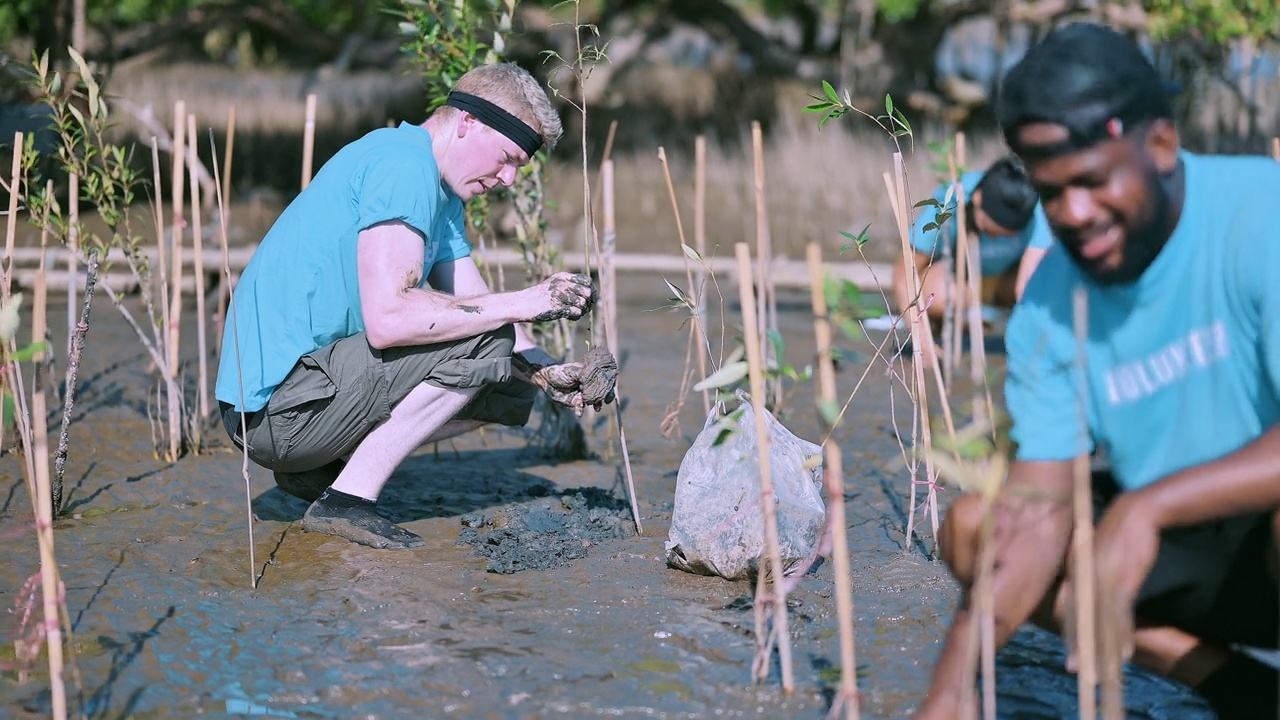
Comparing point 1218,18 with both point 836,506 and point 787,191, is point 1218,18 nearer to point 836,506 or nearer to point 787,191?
point 787,191

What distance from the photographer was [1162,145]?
200 cm

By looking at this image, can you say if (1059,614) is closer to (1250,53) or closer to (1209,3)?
(1209,3)

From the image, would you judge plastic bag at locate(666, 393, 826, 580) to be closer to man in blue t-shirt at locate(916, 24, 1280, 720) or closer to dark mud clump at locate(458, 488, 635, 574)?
dark mud clump at locate(458, 488, 635, 574)

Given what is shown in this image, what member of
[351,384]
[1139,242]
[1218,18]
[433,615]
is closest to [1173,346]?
[1139,242]

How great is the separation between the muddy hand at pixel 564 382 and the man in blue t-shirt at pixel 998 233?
1980mm

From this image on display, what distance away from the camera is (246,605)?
124 inches

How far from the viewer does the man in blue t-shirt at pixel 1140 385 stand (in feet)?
6.44

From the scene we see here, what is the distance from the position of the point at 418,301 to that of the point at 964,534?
166 centimetres

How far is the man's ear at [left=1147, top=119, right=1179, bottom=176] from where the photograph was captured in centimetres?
199

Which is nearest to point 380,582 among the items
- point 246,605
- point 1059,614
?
point 246,605

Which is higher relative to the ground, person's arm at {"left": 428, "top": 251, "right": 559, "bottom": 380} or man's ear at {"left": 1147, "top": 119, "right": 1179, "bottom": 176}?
man's ear at {"left": 1147, "top": 119, "right": 1179, "bottom": 176}

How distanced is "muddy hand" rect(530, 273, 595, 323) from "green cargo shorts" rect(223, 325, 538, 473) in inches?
8.2

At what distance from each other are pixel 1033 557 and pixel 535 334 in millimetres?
2819

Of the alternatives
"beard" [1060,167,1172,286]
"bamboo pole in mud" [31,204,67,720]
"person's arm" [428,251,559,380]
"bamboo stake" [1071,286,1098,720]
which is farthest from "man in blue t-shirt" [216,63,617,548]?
"bamboo stake" [1071,286,1098,720]
